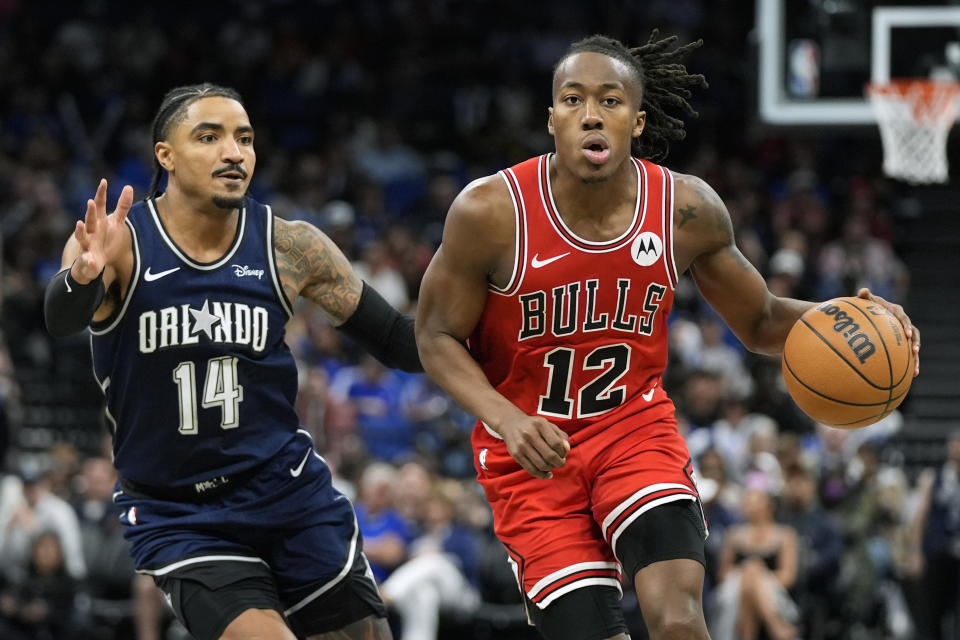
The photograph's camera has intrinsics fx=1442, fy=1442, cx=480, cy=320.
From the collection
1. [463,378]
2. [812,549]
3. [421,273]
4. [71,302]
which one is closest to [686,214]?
[463,378]

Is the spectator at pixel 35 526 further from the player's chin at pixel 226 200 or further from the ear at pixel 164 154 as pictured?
the player's chin at pixel 226 200

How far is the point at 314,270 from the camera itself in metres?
5.14

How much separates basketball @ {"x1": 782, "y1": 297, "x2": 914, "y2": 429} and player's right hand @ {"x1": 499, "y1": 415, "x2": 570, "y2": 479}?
991 mm

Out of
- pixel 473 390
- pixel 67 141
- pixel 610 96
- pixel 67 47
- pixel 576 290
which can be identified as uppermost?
pixel 67 47

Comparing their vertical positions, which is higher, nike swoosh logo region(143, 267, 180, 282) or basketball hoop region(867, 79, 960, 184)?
basketball hoop region(867, 79, 960, 184)

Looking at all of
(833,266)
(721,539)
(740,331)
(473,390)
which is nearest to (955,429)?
(833,266)

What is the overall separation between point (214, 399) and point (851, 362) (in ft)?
6.90

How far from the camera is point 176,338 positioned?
4781 millimetres

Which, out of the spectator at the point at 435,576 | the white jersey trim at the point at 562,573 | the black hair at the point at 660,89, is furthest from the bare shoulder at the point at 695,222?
the spectator at the point at 435,576

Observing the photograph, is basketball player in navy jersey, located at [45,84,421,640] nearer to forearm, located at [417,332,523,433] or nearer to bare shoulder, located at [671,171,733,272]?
forearm, located at [417,332,523,433]

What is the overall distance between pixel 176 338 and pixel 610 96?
1628 mm

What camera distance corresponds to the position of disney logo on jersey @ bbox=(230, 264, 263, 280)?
4945mm

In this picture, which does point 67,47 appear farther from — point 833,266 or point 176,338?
point 176,338

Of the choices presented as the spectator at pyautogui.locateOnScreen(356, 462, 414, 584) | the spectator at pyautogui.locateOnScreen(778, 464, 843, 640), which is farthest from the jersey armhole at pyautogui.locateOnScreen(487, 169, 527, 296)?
the spectator at pyautogui.locateOnScreen(778, 464, 843, 640)
